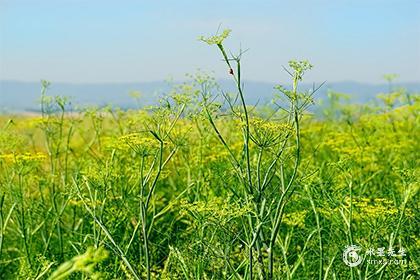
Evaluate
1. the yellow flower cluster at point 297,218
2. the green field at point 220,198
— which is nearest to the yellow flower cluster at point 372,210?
the green field at point 220,198

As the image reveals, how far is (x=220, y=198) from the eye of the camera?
2857 mm

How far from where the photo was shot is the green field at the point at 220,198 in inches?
99.7

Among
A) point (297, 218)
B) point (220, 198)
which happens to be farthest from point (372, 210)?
point (220, 198)

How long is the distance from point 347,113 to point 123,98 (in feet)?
6.15

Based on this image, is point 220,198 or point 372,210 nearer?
point 372,210

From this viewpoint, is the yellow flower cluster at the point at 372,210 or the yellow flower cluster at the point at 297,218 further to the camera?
the yellow flower cluster at the point at 297,218

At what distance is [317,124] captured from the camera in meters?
6.63

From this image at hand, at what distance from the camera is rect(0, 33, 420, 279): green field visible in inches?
99.7

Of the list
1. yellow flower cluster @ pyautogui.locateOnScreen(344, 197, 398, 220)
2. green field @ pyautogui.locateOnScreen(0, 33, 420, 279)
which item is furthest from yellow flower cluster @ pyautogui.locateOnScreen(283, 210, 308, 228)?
yellow flower cluster @ pyautogui.locateOnScreen(344, 197, 398, 220)

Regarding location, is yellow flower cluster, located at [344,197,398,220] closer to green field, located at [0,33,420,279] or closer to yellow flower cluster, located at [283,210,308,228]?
green field, located at [0,33,420,279]

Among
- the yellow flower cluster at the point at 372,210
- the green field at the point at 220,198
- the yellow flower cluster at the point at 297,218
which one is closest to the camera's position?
the green field at the point at 220,198

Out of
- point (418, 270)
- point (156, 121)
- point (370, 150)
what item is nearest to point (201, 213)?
point (156, 121)

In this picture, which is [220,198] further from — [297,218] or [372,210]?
[372,210]

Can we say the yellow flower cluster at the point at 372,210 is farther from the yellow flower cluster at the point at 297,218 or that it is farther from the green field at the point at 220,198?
the yellow flower cluster at the point at 297,218
